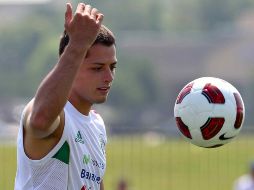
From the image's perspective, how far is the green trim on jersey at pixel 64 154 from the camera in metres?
6.43

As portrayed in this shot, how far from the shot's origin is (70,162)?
21.6 ft

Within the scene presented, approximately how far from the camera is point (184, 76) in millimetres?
101875

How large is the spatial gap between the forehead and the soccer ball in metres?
0.95

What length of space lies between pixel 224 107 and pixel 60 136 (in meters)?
1.61

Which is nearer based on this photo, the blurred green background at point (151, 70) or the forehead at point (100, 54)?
the forehead at point (100, 54)

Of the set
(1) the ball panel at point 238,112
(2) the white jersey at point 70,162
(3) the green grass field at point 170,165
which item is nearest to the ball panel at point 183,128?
(1) the ball panel at point 238,112

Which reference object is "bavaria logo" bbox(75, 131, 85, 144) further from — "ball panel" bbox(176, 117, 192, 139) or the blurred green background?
the blurred green background

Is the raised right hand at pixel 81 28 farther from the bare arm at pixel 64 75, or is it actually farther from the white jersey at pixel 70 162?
the white jersey at pixel 70 162

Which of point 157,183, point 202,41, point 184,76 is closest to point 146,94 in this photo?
point 184,76

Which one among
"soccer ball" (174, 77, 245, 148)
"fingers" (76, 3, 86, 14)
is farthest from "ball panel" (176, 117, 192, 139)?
"fingers" (76, 3, 86, 14)

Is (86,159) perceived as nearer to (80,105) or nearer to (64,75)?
(80,105)

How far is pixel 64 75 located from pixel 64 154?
0.84 meters

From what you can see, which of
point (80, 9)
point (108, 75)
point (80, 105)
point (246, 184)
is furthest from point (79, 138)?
point (246, 184)

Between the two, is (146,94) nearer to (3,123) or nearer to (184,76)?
(184,76)
